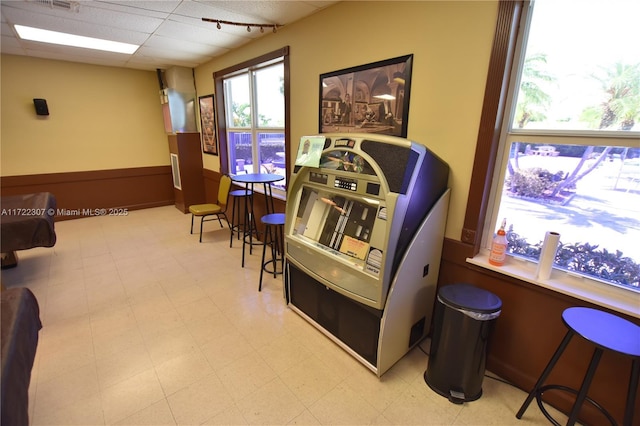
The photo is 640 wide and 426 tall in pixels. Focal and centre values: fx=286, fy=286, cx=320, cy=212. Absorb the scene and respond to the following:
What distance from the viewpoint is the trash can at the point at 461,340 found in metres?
1.56

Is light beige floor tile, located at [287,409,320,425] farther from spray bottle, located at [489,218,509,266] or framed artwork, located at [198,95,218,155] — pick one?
framed artwork, located at [198,95,218,155]

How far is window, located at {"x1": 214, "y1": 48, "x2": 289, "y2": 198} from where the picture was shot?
3377mm

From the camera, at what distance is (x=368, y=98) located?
88.6 inches

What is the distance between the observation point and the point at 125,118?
516 centimetres

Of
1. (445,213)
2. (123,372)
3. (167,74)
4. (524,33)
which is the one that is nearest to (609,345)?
(445,213)

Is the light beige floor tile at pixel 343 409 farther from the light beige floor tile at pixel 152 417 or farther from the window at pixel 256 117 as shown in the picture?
the window at pixel 256 117

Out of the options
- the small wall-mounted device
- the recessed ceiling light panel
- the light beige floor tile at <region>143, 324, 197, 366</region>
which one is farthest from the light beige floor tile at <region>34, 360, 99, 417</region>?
the small wall-mounted device

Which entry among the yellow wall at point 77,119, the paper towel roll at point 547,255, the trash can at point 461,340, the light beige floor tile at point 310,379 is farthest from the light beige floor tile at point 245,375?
the yellow wall at point 77,119

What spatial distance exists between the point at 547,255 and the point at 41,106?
6469 millimetres

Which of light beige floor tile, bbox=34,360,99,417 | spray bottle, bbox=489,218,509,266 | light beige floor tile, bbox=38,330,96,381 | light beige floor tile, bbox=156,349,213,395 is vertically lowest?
light beige floor tile, bbox=34,360,99,417

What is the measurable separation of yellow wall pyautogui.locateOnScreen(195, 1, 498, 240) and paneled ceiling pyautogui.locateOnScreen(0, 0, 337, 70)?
394 mm

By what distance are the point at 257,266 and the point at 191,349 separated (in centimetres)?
133

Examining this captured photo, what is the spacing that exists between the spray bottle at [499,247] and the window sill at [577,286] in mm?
37

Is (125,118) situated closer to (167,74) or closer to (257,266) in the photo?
(167,74)
